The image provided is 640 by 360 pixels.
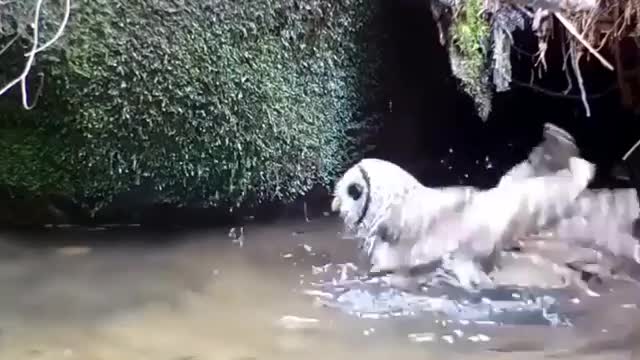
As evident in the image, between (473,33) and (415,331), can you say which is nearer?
(415,331)

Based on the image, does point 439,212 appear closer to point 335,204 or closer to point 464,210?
point 464,210

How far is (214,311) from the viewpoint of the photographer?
Answer: 4.07 feet

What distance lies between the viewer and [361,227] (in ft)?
4.86

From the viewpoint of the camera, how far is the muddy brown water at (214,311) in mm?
1123

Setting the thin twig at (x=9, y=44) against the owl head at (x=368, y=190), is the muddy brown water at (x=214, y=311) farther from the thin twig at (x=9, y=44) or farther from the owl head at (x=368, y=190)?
the thin twig at (x=9, y=44)

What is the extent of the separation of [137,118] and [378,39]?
0.43m

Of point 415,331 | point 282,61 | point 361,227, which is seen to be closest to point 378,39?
point 282,61

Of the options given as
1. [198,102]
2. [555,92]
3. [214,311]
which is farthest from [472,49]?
[214,311]

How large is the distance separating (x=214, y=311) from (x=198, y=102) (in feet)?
1.17

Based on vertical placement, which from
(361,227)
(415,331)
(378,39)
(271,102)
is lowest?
(415,331)

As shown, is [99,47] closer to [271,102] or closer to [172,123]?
[172,123]

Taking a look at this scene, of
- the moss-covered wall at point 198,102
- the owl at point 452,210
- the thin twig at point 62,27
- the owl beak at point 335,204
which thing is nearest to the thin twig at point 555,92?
the owl at point 452,210

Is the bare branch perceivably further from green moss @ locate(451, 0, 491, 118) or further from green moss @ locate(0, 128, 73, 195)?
green moss @ locate(451, 0, 491, 118)

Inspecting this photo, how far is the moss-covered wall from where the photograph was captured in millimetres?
1378
